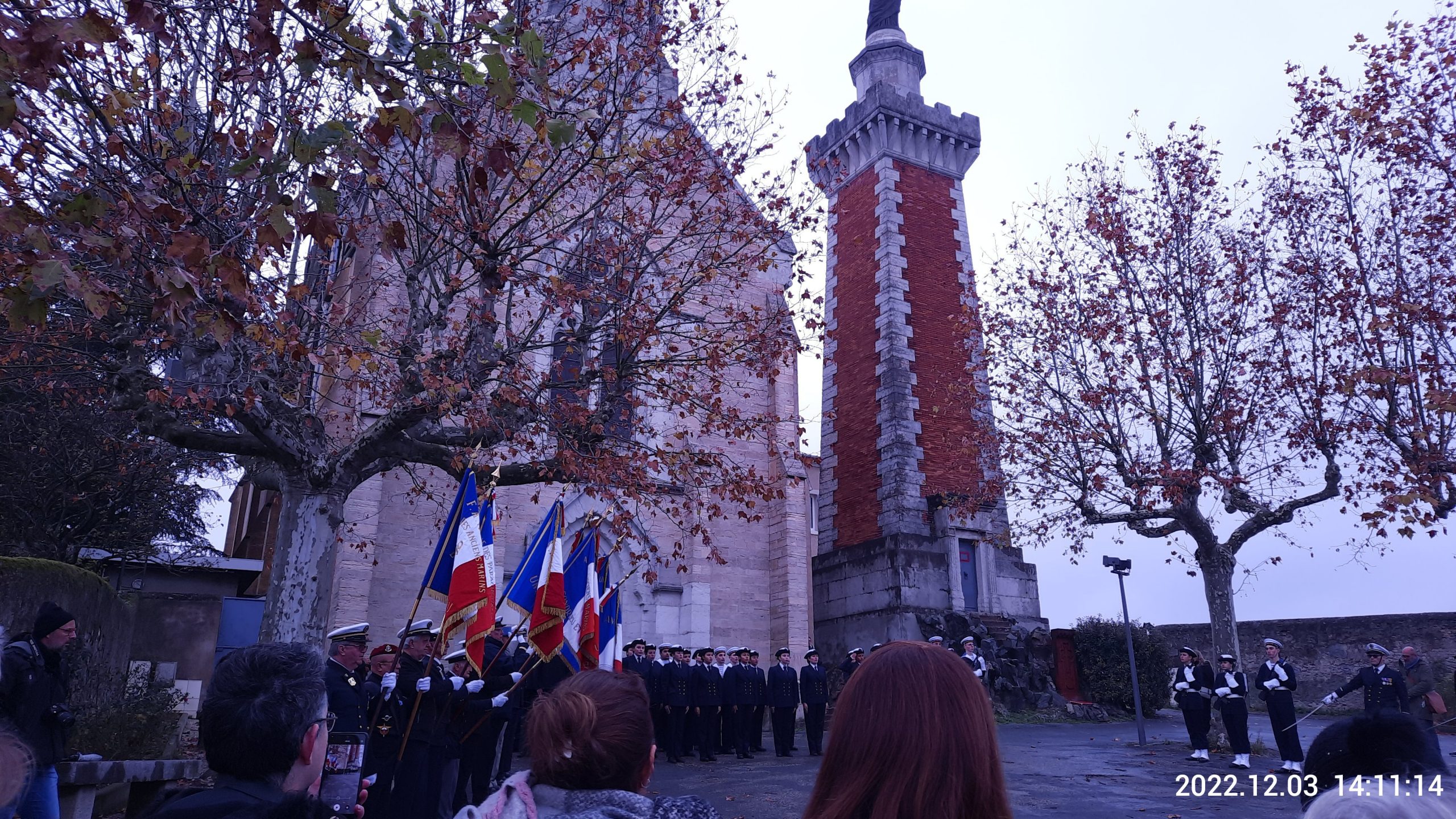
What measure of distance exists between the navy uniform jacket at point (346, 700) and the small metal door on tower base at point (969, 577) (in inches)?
671

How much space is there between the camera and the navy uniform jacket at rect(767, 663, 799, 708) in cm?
1759

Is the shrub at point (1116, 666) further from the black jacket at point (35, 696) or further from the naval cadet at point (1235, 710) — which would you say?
the black jacket at point (35, 696)

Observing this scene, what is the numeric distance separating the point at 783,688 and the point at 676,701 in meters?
2.53

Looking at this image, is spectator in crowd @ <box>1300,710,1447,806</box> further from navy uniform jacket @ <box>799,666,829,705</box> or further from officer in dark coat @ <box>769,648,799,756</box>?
officer in dark coat @ <box>769,648,799,756</box>

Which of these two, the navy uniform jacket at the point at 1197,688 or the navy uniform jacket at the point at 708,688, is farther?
the navy uniform jacket at the point at 708,688

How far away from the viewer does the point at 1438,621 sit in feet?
77.4

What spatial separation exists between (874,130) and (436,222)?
1576cm

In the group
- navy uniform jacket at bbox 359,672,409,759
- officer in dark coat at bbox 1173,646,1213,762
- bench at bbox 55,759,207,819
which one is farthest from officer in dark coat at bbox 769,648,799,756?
navy uniform jacket at bbox 359,672,409,759

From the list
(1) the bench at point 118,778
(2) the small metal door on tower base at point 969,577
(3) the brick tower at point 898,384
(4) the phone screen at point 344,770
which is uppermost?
(3) the brick tower at point 898,384

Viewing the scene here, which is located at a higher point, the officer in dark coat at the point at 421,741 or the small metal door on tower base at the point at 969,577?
the small metal door on tower base at the point at 969,577

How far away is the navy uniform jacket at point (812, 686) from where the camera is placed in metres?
17.3

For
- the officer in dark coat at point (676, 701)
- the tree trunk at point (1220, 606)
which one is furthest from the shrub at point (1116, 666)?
the officer in dark coat at point (676, 701)

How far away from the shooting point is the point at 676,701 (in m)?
16.0

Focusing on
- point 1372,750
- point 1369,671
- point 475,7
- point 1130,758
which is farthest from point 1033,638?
point 1372,750
